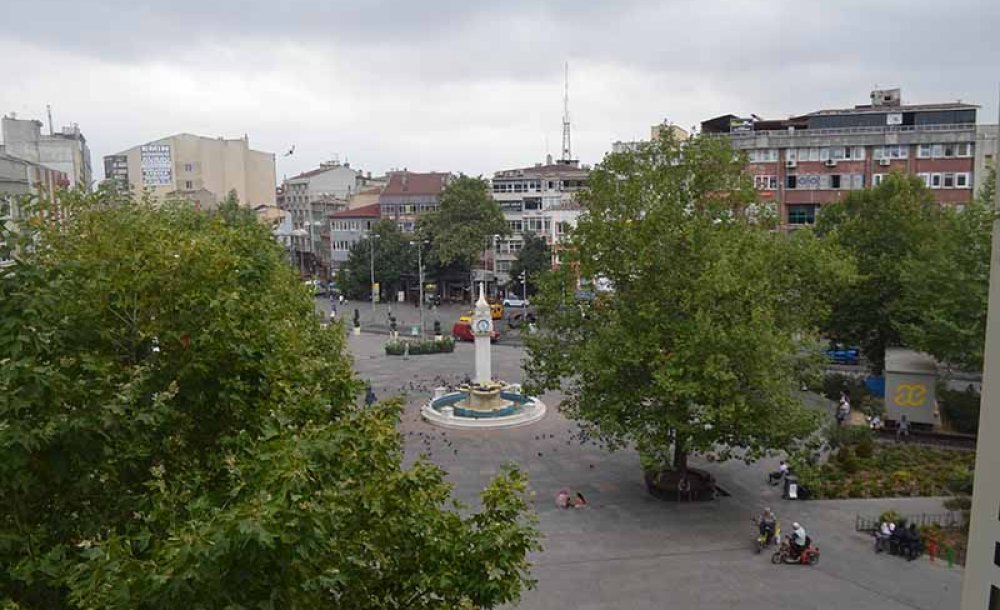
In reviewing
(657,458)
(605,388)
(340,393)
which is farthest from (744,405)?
(340,393)

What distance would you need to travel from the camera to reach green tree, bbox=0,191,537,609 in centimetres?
688

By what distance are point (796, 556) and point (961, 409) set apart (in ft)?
49.8

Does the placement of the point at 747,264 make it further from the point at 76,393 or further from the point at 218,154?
the point at 218,154

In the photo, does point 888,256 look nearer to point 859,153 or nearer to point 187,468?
point 859,153

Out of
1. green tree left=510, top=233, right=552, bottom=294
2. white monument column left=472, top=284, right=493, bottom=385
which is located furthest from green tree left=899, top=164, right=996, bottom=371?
green tree left=510, top=233, right=552, bottom=294

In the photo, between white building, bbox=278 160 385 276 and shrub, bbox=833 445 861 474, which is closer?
shrub, bbox=833 445 861 474

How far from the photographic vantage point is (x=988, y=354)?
8.22m

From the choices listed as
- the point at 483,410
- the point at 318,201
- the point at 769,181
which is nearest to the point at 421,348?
the point at 483,410

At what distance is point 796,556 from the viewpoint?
63.1 feet

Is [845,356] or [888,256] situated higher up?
[888,256]

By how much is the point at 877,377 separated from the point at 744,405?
61.7ft

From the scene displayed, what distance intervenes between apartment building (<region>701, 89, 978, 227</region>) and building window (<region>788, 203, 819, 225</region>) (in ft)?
0.21

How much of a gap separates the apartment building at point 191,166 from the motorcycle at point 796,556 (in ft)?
235

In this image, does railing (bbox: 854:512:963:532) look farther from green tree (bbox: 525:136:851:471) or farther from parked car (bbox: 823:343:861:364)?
parked car (bbox: 823:343:861:364)
